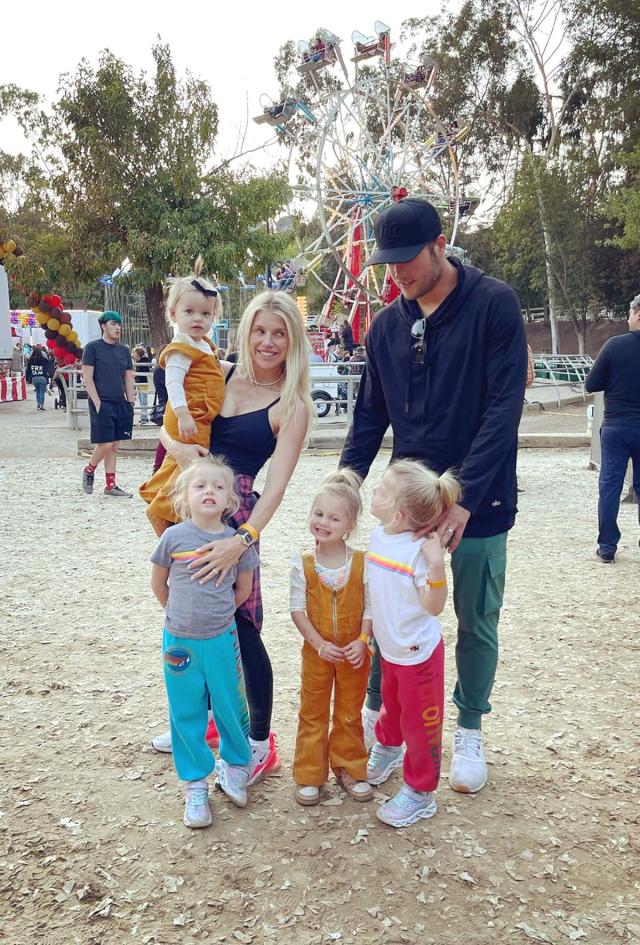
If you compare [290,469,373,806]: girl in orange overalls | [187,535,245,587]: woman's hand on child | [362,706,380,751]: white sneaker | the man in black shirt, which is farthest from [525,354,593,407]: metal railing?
[187,535,245,587]: woman's hand on child

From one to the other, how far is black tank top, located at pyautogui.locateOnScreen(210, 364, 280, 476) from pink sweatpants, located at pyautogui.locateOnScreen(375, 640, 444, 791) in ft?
2.56

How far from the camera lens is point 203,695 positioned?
238cm

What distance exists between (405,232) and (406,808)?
1.78 m

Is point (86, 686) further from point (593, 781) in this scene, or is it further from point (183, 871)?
point (593, 781)

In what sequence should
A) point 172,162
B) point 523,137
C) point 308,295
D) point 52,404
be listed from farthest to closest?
point 308,295 < point 523,137 < point 52,404 < point 172,162

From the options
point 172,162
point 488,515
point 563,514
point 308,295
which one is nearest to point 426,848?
point 488,515

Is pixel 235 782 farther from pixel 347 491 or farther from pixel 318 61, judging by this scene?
pixel 318 61

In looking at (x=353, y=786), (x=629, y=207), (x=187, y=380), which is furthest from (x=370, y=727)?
(x=629, y=207)

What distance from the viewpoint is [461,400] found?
2395 millimetres

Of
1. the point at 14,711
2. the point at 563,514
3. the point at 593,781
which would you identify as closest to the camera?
the point at 593,781

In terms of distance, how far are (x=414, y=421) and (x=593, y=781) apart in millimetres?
1400

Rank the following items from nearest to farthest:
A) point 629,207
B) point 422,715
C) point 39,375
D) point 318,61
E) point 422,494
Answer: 1. point 422,494
2. point 422,715
3. point 39,375
4. point 629,207
5. point 318,61

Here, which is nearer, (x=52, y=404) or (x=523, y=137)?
(x=52, y=404)

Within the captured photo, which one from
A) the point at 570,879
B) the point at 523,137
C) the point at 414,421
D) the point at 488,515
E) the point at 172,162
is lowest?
the point at 570,879
